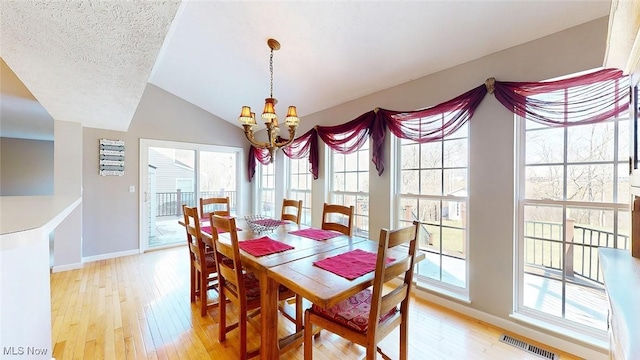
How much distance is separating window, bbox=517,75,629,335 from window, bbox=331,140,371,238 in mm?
1648

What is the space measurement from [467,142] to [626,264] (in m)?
1.50

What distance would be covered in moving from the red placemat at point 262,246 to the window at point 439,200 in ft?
5.36

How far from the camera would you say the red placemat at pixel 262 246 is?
1.79m

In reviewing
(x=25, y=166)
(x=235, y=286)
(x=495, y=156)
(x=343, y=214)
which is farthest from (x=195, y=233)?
(x=25, y=166)

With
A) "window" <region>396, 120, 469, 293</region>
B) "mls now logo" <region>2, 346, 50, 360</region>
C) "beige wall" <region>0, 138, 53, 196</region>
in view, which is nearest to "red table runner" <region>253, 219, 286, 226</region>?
"window" <region>396, 120, 469, 293</region>

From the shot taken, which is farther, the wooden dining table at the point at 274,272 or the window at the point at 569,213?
the window at the point at 569,213

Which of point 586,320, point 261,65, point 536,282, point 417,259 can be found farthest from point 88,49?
point 586,320

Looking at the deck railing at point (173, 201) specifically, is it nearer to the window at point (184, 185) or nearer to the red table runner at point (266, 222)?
the window at point (184, 185)

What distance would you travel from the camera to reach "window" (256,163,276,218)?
506 centimetres

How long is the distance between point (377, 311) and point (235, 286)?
1109 mm

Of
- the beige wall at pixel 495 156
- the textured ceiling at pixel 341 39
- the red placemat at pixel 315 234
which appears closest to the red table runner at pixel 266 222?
the red placemat at pixel 315 234

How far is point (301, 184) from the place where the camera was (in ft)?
14.6

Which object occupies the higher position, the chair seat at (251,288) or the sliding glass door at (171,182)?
the sliding glass door at (171,182)

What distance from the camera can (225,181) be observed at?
17.6 feet
